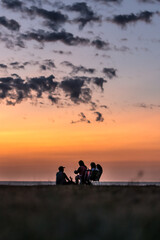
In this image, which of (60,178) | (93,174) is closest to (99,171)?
(93,174)

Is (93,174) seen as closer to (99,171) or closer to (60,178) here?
(99,171)

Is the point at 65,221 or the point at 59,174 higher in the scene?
the point at 59,174

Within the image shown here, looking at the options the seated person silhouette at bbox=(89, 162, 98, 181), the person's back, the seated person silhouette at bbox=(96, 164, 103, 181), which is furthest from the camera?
the seated person silhouette at bbox=(96, 164, 103, 181)

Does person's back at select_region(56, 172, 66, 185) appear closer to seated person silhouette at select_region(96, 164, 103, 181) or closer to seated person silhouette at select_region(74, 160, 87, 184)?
seated person silhouette at select_region(74, 160, 87, 184)

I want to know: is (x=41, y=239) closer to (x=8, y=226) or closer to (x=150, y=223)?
(x=8, y=226)

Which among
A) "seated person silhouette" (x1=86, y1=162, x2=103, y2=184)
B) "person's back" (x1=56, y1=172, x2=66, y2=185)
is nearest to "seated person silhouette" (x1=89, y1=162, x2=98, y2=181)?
"seated person silhouette" (x1=86, y1=162, x2=103, y2=184)

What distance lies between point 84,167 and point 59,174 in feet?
5.41

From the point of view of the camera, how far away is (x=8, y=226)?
17.2ft

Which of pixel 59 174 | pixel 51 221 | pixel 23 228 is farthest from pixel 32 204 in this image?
pixel 59 174

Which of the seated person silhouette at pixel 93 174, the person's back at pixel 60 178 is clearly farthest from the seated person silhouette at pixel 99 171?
the person's back at pixel 60 178

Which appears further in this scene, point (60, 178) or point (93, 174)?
point (93, 174)

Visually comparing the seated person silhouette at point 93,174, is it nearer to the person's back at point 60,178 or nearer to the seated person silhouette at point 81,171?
the seated person silhouette at point 81,171

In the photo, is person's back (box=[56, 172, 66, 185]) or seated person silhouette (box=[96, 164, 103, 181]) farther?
seated person silhouette (box=[96, 164, 103, 181])

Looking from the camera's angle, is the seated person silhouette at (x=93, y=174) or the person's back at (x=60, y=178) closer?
the person's back at (x=60, y=178)
